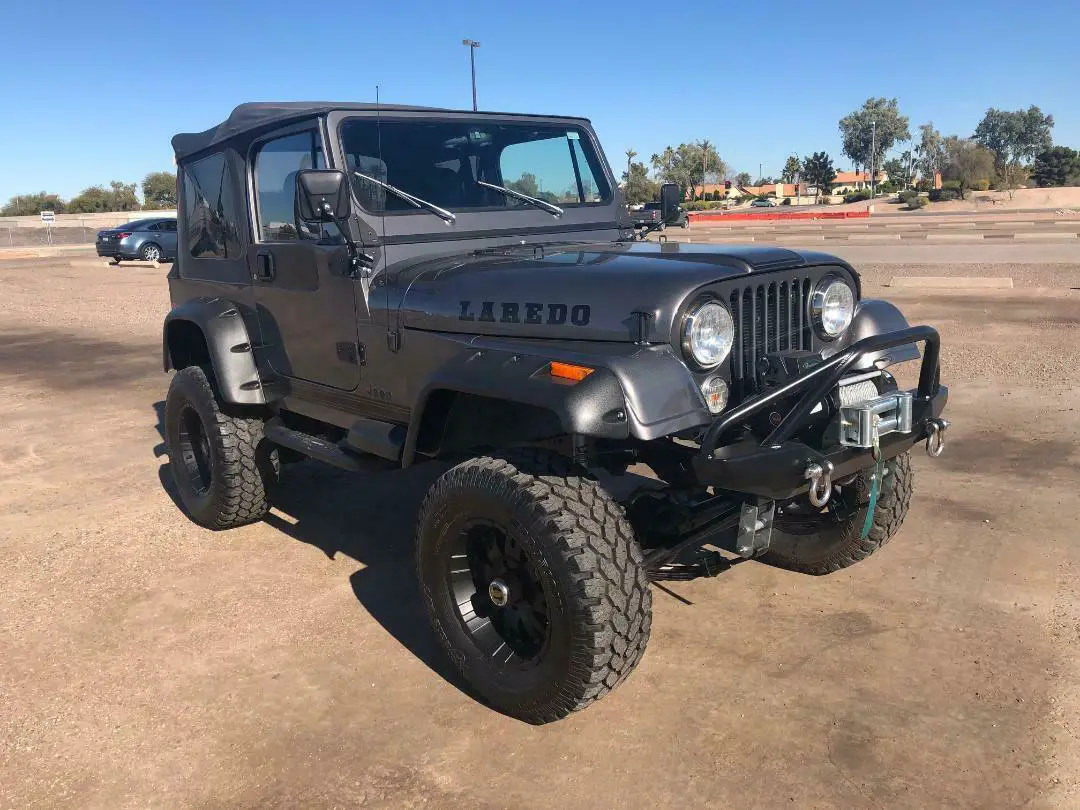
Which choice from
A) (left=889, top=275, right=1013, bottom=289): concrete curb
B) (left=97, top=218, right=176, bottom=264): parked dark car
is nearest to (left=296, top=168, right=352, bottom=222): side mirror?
(left=889, top=275, right=1013, bottom=289): concrete curb

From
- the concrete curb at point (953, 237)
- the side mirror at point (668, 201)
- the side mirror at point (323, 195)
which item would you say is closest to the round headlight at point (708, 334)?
the side mirror at point (323, 195)

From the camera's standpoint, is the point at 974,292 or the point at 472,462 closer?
the point at 472,462

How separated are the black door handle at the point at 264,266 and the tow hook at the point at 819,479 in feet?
8.83

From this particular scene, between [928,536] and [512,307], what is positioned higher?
[512,307]

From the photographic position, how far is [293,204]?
3.95 m

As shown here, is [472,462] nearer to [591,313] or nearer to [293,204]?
[591,313]

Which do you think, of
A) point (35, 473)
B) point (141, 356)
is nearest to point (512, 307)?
point (35, 473)

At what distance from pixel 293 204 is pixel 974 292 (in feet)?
39.1

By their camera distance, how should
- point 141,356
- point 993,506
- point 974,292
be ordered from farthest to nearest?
1. point 974,292
2. point 141,356
3. point 993,506

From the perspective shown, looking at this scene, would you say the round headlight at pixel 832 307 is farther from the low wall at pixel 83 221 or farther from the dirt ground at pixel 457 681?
the low wall at pixel 83 221

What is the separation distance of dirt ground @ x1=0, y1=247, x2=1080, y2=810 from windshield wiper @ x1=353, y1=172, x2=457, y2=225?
5.51 feet

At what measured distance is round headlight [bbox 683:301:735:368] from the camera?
110 inches

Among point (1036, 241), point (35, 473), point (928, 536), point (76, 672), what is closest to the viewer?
point (76, 672)

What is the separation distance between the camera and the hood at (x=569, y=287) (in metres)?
2.82
